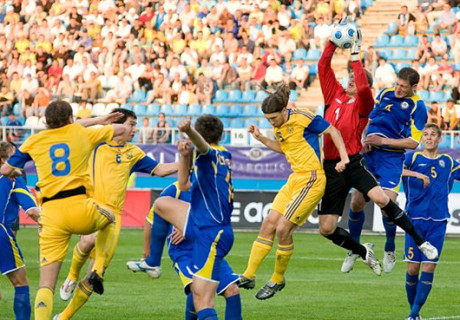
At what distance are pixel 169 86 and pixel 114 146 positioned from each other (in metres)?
21.8

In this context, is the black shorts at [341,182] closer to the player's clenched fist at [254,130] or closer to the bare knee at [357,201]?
the bare knee at [357,201]

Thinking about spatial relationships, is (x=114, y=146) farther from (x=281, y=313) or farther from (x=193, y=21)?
(x=193, y=21)

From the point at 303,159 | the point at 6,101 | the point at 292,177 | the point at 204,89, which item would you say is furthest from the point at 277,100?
the point at 6,101

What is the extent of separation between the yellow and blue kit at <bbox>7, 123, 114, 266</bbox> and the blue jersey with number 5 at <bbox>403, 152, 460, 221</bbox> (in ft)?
15.6

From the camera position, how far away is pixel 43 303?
1075 centimetres

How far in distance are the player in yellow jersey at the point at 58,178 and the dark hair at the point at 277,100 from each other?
2.16 metres

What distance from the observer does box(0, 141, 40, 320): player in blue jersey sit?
1189 cm

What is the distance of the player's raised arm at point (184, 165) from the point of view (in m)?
10.0

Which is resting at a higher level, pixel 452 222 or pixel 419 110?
pixel 419 110

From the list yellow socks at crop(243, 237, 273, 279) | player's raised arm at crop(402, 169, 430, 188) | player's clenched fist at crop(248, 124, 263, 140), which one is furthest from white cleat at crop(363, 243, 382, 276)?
player's clenched fist at crop(248, 124, 263, 140)

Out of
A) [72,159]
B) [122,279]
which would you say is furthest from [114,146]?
[122,279]

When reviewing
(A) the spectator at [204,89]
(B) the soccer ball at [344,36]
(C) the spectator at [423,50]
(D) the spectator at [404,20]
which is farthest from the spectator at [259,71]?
(B) the soccer ball at [344,36]

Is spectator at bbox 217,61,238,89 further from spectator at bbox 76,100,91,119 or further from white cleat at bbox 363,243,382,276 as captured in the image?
white cleat at bbox 363,243,382,276

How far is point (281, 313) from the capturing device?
14.2 m
